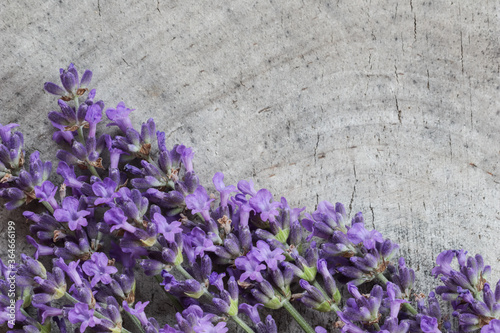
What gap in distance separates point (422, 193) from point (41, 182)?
1.05 metres

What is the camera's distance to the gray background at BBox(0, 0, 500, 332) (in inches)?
61.0

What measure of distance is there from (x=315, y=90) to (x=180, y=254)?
0.62 metres

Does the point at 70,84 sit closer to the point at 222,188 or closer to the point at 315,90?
the point at 222,188

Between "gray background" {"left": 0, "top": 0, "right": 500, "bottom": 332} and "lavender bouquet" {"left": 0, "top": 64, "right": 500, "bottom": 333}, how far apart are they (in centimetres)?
14

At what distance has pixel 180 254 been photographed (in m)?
1.31

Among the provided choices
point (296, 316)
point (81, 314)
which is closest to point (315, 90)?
point (296, 316)

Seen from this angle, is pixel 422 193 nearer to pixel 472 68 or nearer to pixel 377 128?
pixel 377 128

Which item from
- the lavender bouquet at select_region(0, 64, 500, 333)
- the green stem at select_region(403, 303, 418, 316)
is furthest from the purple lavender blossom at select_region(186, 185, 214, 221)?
the green stem at select_region(403, 303, 418, 316)

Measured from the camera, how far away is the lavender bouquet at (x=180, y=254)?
4.20ft

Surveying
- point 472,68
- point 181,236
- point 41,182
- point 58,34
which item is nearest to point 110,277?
point 181,236

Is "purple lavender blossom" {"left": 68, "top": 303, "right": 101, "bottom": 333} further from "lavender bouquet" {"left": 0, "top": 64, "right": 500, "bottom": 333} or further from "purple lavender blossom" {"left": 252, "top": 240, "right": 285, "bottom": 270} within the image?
"purple lavender blossom" {"left": 252, "top": 240, "right": 285, "bottom": 270}

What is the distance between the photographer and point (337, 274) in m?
1.47

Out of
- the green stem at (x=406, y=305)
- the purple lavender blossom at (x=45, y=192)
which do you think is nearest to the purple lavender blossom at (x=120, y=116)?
the purple lavender blossom at (x=45, y=192)

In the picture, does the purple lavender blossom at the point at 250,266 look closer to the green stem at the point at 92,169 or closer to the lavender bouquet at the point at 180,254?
the lavender bouquet at the point at 180,254
